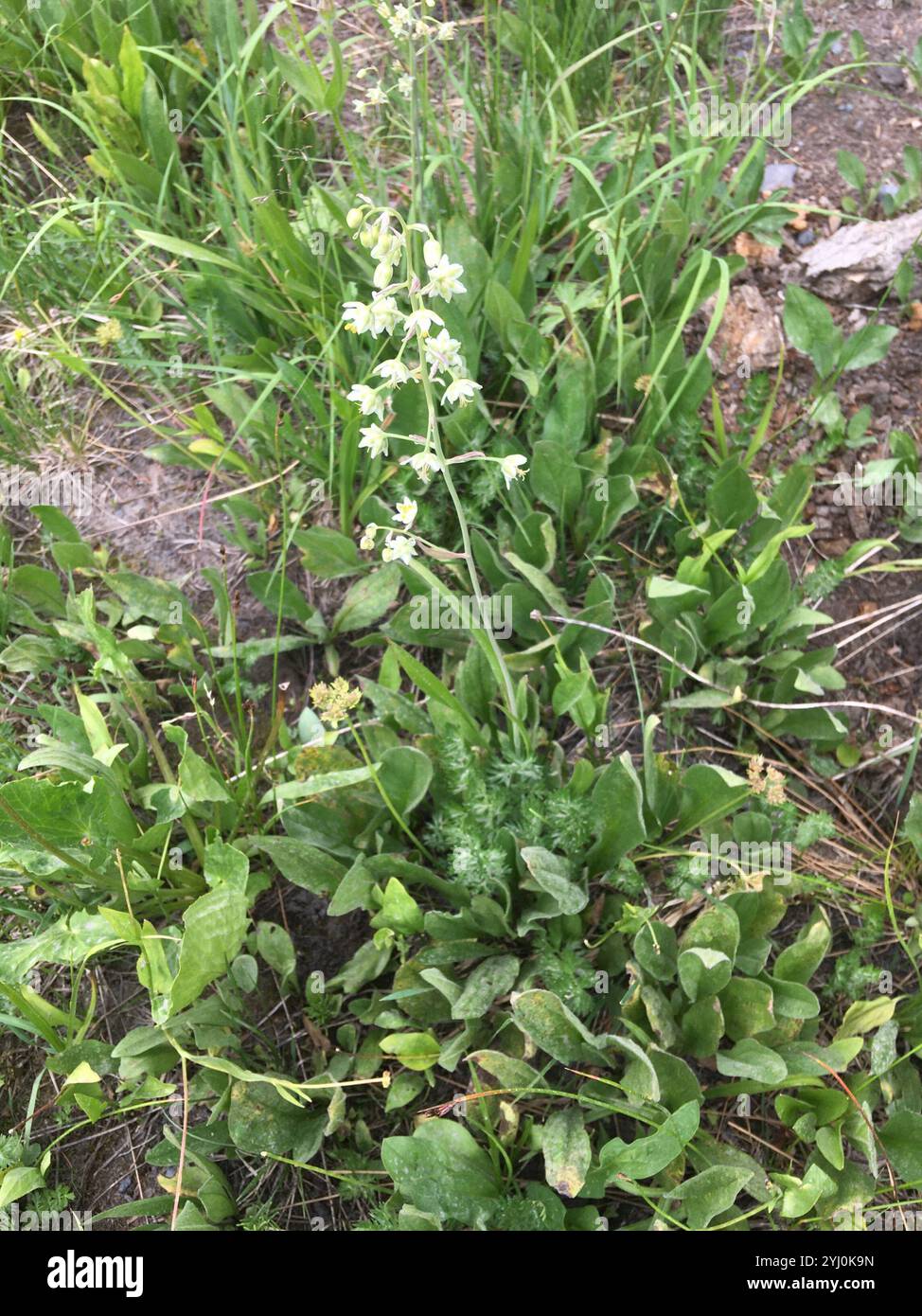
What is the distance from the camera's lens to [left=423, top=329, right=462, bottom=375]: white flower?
72.1 inches

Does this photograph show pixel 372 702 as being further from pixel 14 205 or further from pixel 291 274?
pixel 14 205

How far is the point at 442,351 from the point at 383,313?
0.42ft

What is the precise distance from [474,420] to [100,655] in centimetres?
131

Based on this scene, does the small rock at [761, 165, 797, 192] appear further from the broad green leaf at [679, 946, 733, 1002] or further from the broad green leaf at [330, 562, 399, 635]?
the broad green leaf at [679, 946, 733, 1002]

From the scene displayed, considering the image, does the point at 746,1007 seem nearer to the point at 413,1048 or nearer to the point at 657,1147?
the point at 657,1147

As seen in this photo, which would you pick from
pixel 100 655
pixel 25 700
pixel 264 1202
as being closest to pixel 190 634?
pixel 100 655

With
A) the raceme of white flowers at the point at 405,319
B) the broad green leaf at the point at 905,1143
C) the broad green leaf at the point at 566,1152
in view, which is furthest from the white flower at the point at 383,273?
the broad green leaf at the point at 905,1143

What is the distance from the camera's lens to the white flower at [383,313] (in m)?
1.79

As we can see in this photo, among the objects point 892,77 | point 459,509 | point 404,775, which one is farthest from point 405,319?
point 892,77

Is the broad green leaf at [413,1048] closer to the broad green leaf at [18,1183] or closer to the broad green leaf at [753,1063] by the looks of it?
the broad green leaf at [753,1063]

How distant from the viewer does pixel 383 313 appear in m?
1.81

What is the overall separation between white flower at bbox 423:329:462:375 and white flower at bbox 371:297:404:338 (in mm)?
78

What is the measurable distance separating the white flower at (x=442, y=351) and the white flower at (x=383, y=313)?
0.08m

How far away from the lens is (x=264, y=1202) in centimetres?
233
